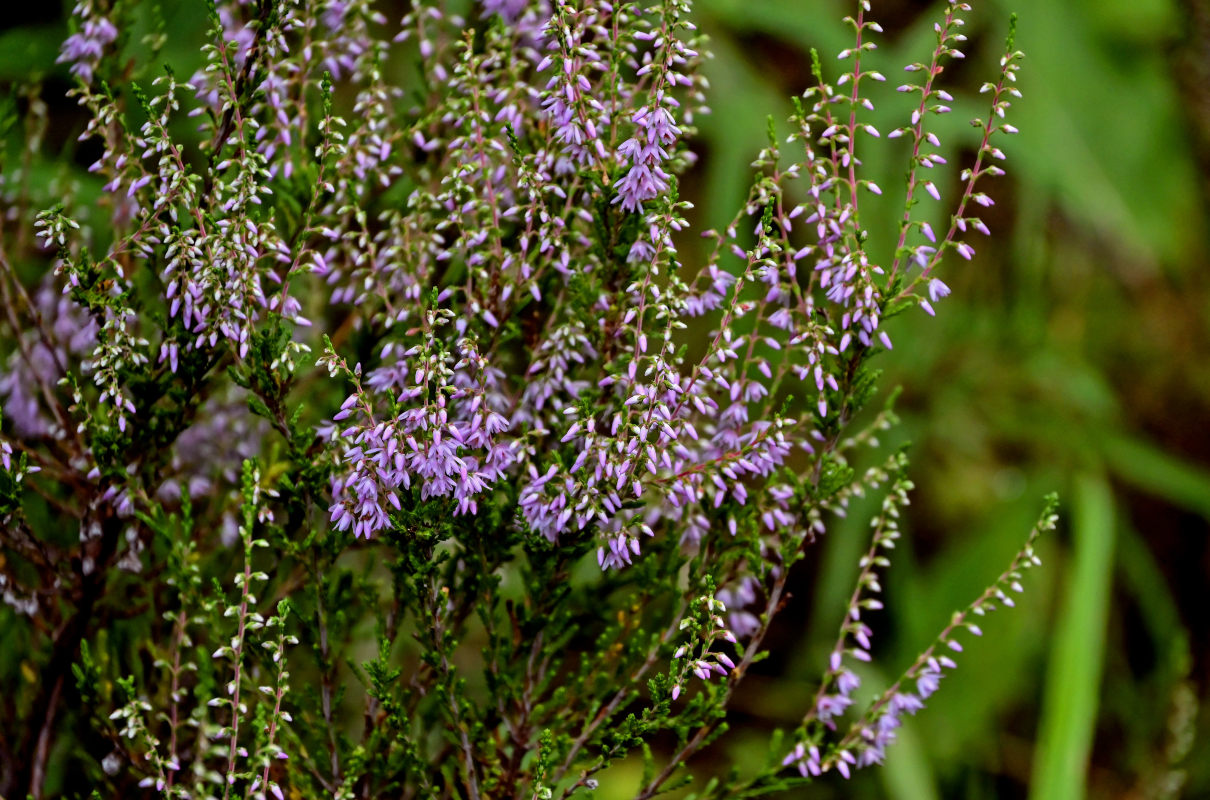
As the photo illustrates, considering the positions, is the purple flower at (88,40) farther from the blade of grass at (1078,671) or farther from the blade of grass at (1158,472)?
the blade of grass at (1158,472)

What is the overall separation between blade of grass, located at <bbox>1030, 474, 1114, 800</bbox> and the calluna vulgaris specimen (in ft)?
3.68

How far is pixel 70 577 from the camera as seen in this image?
1.62 m

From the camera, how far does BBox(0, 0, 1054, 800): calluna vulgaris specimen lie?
4.38ft

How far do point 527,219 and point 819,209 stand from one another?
40cm

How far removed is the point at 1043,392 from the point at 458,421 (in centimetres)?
327

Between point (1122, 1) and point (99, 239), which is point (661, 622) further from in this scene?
point (1122, 1)

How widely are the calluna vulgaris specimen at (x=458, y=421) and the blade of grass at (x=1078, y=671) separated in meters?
1.12

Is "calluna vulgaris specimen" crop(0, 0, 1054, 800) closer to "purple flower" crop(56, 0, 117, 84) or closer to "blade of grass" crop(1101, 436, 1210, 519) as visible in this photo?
"purple flower" crop(56, 0, 117, 84)

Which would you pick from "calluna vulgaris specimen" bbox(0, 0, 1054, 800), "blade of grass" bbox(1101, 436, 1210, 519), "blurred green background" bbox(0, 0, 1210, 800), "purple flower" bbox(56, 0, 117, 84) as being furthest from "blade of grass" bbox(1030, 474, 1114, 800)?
"purple flower" bbox(56, 0, 117, 84)

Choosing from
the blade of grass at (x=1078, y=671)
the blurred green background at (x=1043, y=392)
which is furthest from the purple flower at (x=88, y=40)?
the blade of grass at (x=1078, y=671)

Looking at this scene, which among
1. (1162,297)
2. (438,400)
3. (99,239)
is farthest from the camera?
(1162,297)


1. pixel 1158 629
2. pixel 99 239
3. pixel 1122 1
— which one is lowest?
pixel 1158 629

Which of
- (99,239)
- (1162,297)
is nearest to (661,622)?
(99,239)

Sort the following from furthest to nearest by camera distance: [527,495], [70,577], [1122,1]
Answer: [1122,1] < [70,577] < [527,495]
